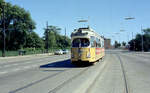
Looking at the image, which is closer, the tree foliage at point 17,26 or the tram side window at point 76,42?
the tram side window at point 76,42

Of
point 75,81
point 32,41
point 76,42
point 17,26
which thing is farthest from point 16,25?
point 75,81

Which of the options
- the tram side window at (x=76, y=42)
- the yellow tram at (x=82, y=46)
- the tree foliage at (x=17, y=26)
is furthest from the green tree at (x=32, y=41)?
the yellow tram at (x=82, y=46)

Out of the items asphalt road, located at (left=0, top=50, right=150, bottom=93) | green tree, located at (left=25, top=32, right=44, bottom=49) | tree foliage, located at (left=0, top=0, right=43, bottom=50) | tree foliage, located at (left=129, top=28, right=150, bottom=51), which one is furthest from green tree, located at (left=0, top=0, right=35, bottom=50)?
asphalt road, located at (left=0, top=50, right=150, bottom=93)

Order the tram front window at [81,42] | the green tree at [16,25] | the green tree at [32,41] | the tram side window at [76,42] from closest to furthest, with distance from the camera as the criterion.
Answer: the tram front window at [81,42] → the tram side window at [76,42] → the green tree at [16,25] → the green tree at [32,41]

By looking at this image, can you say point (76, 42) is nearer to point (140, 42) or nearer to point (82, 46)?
point (82, 46)

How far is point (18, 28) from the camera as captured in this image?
238 ft

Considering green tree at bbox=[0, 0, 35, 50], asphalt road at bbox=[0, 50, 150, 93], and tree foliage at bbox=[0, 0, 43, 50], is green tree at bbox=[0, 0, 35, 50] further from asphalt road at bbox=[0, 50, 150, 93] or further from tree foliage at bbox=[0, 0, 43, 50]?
asphalt road at bbox=[0, 50, 150, 93]

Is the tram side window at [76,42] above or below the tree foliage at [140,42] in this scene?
below

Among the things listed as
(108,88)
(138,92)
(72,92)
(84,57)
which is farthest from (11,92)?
(84,57)

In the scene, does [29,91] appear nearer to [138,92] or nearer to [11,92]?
[11,92]

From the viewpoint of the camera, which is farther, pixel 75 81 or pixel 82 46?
pixel 82 46

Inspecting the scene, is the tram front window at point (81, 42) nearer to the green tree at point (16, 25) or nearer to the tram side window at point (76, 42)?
the tram side window at point (76, 42)

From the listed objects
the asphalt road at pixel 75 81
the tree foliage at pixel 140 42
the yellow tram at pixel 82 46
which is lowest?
the asphalt road at pixel 75 81

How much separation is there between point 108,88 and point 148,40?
97580 mm
